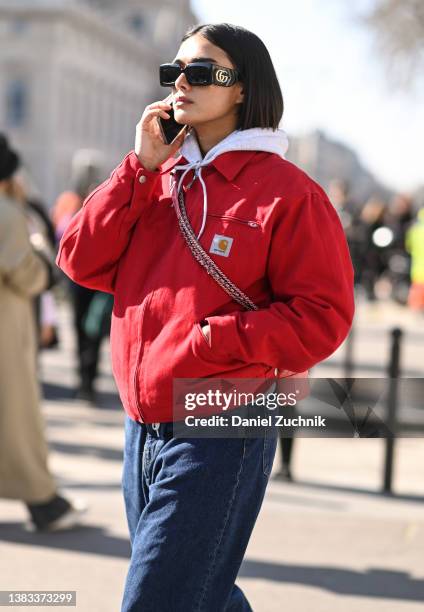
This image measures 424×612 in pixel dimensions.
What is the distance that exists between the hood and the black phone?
5 centimetres

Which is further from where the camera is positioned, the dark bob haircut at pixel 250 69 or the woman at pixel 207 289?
the dark bob haircut at pixel 250 69

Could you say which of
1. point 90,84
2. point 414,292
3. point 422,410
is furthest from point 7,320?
point 90,84

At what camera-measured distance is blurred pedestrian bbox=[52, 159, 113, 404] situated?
906 cm

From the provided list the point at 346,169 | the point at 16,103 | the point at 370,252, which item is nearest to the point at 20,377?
the point at 370,252

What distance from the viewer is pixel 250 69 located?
9.53ft

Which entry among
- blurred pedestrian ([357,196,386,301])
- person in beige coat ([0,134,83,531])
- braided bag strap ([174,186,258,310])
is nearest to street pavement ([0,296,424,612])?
person in beige coat ([0,134,83,531])

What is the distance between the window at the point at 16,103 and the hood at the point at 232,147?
71.8m

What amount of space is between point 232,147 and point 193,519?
89cm

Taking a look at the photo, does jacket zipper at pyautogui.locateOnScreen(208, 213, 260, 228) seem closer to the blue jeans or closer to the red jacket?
the red jacket

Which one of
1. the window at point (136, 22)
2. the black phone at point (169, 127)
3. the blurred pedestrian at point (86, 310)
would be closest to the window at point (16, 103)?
the window at point (136, 22)

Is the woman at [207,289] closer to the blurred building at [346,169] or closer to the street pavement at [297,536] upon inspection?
the street pavement at [297,536]

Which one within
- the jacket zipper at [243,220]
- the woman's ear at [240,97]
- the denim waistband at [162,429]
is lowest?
the denim waistband at [162,429]

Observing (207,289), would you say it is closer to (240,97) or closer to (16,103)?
(240,97)

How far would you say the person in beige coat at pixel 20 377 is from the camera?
5.34 meters
